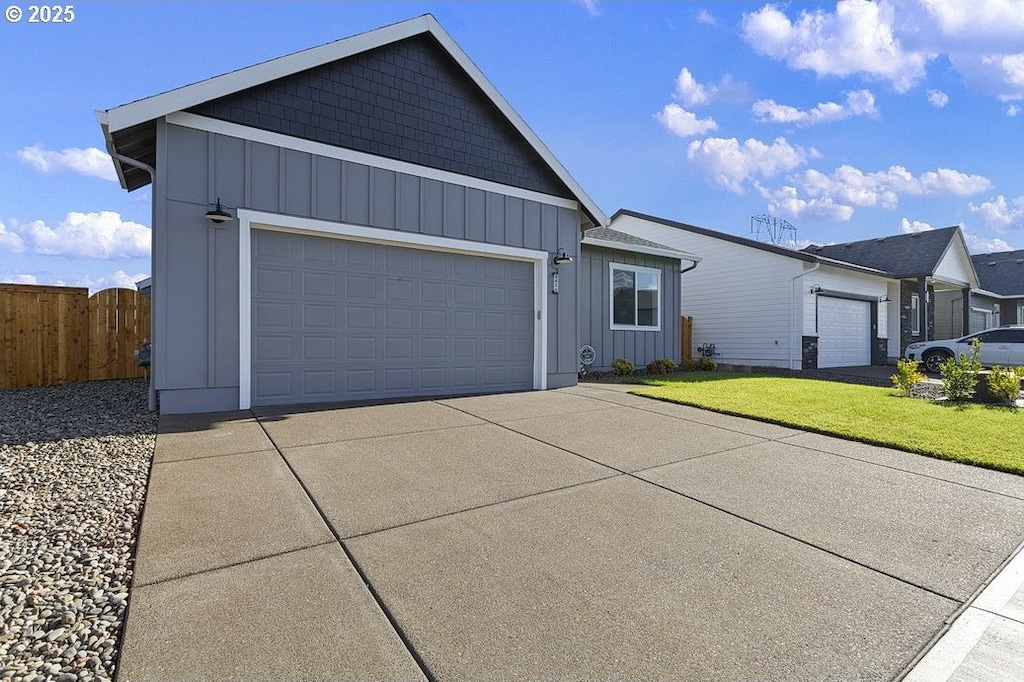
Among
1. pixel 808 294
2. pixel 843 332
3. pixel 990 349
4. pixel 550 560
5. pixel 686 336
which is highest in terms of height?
pixel 808 294

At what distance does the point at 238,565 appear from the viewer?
2.30 metres

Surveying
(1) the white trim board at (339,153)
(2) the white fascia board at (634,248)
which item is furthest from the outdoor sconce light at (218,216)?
(2) the white fascia board at (634,248)

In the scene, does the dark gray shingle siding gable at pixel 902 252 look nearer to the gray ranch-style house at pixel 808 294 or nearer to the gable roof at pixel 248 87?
the gray ranch-style house at pixel 808 294

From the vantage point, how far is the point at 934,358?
13.5m

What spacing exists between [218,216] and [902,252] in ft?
74.3

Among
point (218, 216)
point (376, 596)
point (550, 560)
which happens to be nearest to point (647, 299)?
point (218, 216)

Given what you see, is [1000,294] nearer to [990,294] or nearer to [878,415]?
[990,294]

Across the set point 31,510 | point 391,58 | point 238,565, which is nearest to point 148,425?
point 31,510

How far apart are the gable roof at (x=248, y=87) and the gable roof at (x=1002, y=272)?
27498 millimetres

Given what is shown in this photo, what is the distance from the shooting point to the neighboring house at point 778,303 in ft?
45.5

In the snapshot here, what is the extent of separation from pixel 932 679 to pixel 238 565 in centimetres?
291

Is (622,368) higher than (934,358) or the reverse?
the reverse

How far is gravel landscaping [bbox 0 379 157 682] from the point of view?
167 centimetres

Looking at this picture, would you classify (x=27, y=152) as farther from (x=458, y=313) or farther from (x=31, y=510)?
(x=31, y=510)
